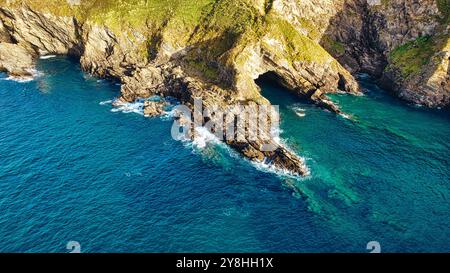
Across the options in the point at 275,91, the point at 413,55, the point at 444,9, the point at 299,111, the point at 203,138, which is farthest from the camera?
the point at 275,91

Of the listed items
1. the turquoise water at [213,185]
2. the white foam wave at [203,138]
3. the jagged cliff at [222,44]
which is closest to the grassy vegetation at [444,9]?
the jagged cliff at [222,44]

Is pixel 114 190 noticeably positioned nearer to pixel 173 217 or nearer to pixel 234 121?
pixel 173 217

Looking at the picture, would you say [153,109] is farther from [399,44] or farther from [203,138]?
[399,44]

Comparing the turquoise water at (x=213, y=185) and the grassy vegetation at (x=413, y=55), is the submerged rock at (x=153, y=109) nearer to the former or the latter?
the turquoise water at (x=213, y=185)

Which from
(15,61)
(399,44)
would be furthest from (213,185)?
(15,61)

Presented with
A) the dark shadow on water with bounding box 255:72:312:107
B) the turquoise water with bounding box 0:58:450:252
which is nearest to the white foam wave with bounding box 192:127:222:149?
the turquoise water with bounding box 0:58:450:252
